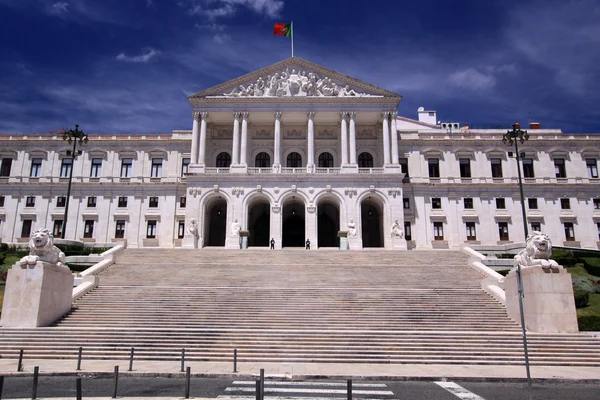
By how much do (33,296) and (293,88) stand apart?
42.0 m

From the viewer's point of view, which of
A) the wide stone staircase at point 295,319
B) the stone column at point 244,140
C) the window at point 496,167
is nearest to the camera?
the wide stone staircase at point 295,319

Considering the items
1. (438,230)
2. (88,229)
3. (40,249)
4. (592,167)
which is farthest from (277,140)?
(592,167)

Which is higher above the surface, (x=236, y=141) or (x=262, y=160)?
(x=236, y=141)

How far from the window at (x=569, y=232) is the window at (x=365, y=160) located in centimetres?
2480

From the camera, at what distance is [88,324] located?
2438 centimetres

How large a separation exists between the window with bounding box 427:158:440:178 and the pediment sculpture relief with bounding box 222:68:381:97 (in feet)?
40.0

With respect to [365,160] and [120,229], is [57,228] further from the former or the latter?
[365,160]

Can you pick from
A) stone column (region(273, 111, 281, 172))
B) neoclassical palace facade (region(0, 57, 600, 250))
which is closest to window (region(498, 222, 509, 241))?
neoclassical palace facade (region(0, 57, 600, 250))

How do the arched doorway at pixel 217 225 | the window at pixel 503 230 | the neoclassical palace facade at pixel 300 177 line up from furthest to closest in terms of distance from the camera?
the arched doorway at pixel 217 225
the window at pixel 503 230
the neoclassical palace facade at pixel 300 177

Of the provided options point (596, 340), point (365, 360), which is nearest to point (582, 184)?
point (596, 340)

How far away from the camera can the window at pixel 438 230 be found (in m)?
59.9

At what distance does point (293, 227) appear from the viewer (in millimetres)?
63281

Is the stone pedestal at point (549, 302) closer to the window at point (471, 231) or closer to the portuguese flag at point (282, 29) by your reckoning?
the window at point (471, 231)

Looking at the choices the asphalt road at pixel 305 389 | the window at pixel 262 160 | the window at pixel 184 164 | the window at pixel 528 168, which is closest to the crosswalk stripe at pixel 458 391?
the asphalt road at pixel 305 389
